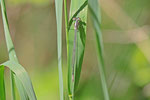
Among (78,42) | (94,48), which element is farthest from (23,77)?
(94,48)

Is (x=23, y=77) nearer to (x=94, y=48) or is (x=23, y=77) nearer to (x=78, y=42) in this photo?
(x=78, y=42)

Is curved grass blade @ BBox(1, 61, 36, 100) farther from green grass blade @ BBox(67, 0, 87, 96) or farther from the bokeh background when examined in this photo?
the bokeh background

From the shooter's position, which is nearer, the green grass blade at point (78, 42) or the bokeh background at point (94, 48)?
the green grass blade at point (78, 42)

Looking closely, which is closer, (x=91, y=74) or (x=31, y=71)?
(x=91, y=74)

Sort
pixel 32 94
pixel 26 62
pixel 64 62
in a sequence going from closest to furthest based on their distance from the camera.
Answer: pixel 32 94 → pixel 64 62 → pixel 26 62

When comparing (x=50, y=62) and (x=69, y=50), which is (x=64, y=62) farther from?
(x=69, y=50)

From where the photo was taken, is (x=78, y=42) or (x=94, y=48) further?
(x=94, y=48)

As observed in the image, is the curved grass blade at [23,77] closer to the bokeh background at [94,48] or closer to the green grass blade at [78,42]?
the green grass blade at [78,42]

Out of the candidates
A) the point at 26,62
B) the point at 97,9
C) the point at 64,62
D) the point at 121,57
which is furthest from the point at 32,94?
the point at 26,62

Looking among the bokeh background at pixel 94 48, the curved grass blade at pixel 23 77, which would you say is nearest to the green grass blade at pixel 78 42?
the curved grass blade at pixel 23 77
